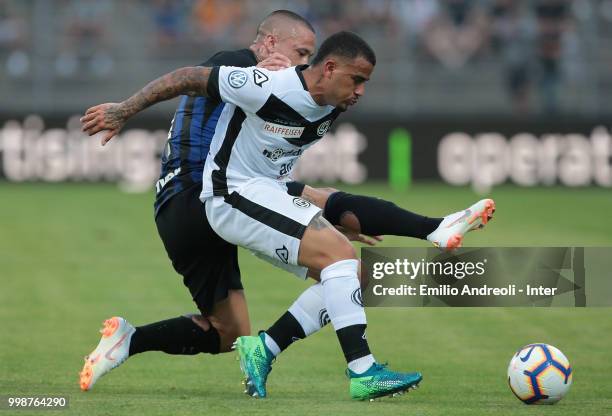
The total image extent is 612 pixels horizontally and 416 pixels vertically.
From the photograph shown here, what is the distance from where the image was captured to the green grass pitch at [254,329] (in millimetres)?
6488

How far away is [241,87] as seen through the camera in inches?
254

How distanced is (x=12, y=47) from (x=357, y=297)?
1894cm

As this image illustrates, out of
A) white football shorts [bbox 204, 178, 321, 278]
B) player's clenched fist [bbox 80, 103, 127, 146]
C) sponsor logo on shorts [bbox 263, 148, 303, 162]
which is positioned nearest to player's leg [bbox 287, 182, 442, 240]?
sponsor logo on shorts [bbox 263, 148, 303, 162]

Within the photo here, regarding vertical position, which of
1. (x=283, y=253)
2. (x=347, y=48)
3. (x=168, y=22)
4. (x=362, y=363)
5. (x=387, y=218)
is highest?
(x=168, y=22)

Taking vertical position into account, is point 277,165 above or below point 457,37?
below

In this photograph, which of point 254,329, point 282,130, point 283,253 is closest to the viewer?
point 283,253

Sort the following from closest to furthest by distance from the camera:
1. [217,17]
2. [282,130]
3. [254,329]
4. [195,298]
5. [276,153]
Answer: [282,130] → [276,153] → [195,298] → [254,329] → [217,17]

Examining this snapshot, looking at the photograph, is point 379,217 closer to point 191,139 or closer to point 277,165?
point 277,165

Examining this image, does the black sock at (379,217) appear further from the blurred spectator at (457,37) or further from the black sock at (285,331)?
the blurred spectator at (457,37)

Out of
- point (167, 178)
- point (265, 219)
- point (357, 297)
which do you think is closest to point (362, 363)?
point (357, 297)

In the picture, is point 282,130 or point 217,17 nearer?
point 282,130

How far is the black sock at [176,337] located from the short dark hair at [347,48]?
1.90 metres

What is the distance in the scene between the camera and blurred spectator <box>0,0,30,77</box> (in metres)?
24.0

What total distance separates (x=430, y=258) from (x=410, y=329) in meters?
2.93
